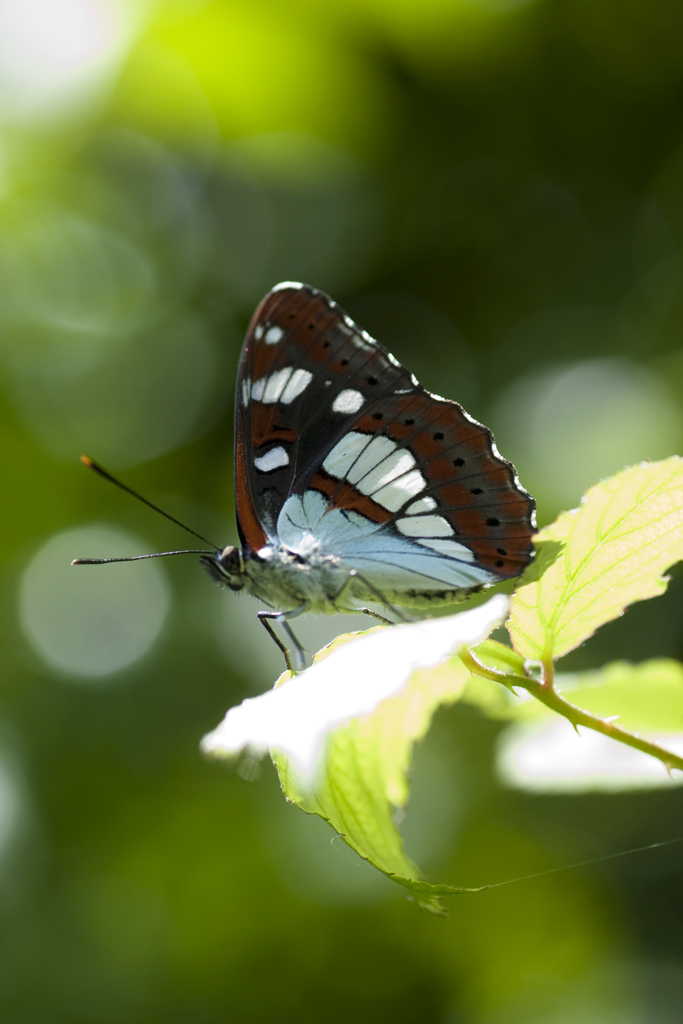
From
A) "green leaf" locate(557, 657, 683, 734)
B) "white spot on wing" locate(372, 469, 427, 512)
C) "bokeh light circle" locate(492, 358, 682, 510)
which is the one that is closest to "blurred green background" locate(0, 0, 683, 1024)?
"bokeh light circle" locate(492, 358, 682, 510)

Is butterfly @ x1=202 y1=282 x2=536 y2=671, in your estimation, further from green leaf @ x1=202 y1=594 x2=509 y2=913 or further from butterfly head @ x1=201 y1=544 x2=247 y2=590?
green leaf @ x1=202 y1=594 x2=509 y2=913

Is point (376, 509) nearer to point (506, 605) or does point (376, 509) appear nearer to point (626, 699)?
point (626, 699)

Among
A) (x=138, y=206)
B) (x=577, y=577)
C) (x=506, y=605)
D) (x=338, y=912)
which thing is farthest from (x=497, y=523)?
(x=138, y=206)

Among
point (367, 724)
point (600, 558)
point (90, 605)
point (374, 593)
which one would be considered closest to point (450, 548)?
point (374, 593)

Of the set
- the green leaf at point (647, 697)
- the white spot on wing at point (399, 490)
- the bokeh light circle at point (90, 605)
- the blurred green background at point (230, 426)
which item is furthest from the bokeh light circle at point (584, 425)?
the bokeh light circle at point (90, 605)

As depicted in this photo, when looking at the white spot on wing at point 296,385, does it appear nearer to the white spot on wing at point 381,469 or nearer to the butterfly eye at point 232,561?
the white spot on wing at point 381,469
